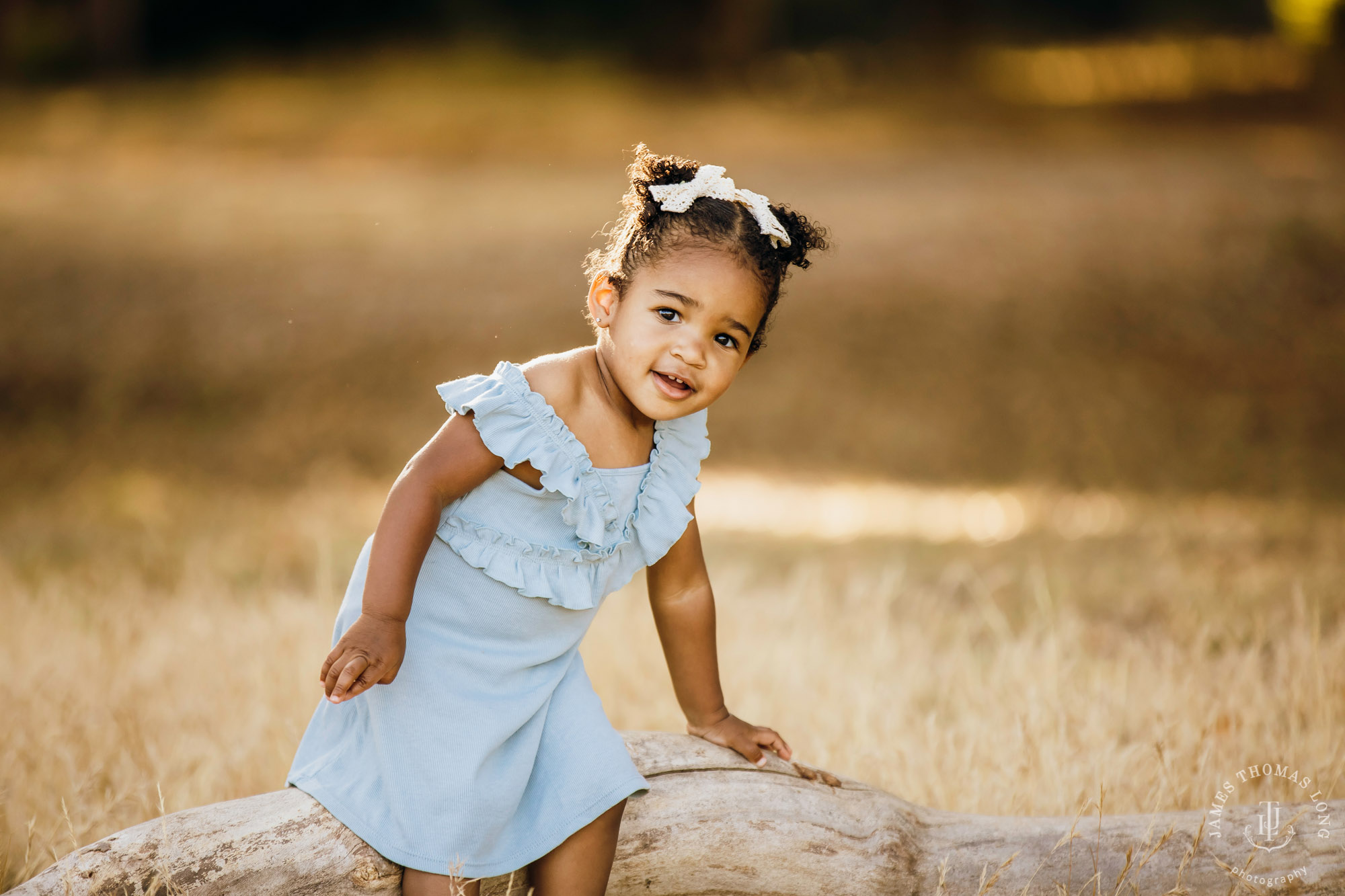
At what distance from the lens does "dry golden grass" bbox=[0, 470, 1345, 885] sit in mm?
2613

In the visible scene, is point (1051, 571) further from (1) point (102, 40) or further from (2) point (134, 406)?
(1) point (102, 40)

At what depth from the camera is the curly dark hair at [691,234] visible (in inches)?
77.3

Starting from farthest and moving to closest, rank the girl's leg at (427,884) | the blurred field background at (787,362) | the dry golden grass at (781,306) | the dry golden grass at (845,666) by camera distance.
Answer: the dry golden grass at (781,306)
the blurred field background at (787,362)
the dry golden grass at (845,666)
the girl's leg at (427,884)

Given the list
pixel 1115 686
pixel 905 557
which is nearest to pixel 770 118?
pixel 905 557

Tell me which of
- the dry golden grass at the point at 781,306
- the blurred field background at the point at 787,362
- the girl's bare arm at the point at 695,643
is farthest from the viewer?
the dry golden grass at the point at 781,306

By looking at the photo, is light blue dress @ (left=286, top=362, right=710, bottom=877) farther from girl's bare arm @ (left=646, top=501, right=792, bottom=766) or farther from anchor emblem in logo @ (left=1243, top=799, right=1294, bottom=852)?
anchor emblem in logo @ (left=1243, top=799, right=1294, bottom=852)

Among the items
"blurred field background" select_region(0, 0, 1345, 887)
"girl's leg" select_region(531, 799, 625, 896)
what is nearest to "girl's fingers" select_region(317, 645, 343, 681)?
"blurred field background" select_region(0, 0, 1345, 887)

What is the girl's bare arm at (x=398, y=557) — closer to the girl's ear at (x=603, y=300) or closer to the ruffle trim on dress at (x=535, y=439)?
the ruffle trim on dress at (x=535, y=439)

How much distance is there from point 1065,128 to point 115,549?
1060cm

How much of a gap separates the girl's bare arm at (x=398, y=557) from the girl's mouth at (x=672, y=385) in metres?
0.33

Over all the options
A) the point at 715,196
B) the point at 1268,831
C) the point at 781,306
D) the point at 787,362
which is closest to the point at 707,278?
the point at 715,196

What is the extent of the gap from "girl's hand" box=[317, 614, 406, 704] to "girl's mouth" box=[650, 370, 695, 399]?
0.61m
